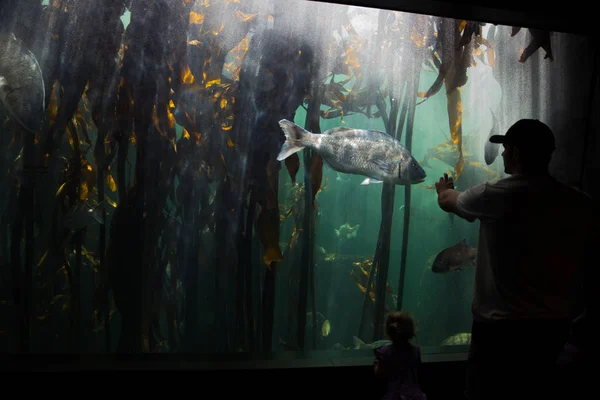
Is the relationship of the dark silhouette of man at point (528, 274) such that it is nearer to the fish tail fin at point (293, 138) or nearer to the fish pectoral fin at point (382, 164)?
the fish pectoral fin at point (382, 164)

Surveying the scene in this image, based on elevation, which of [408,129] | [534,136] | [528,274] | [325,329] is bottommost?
[325,329]

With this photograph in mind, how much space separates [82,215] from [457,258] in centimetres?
385

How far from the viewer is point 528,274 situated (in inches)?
63.2

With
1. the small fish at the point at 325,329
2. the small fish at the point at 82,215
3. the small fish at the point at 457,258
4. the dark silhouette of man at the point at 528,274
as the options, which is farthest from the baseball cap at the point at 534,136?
the small fish at the point at 325,329

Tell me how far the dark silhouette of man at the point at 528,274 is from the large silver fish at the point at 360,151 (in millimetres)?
1180

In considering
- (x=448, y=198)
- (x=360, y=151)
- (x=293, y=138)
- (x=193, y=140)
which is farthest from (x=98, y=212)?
(x=448, y=198)

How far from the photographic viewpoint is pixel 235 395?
232 cm

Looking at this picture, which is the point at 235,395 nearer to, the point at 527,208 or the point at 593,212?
the point at 527,208

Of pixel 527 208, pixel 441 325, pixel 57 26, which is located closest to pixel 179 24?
pixel 57 26

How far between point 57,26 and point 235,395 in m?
3.74

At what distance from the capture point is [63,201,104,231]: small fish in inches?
137

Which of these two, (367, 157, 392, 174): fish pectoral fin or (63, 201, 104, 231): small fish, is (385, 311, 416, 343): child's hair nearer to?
(367, 157, 392, 174): fish pectoral fin

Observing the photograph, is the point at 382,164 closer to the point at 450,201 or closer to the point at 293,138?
the point at 293,138

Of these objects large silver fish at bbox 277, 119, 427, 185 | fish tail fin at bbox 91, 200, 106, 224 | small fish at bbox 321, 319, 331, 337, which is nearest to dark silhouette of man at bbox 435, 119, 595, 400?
large silver fish at bbox 277, 119, 427, 185
